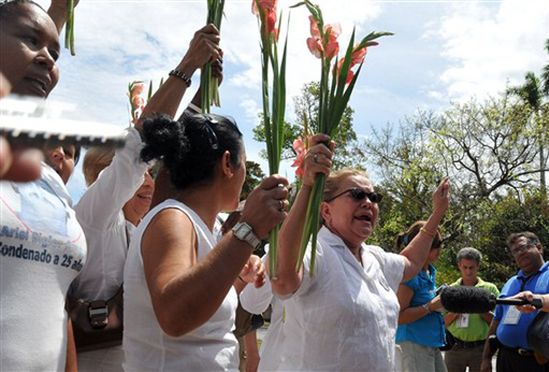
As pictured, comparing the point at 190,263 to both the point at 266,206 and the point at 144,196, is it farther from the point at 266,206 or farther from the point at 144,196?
the point at 144,196

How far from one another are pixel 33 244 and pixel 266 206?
0.61m

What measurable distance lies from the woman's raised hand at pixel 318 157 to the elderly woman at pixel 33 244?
907 millimetres

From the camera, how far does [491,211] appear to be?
26031 millimetres

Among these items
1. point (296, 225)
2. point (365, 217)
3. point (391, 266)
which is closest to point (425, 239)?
point (391, 266)

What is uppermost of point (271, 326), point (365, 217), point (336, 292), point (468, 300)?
point (365, 217)

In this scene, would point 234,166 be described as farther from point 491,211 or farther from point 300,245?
point 491,211

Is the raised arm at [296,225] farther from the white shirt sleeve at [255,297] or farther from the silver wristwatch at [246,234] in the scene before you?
the silver wristwatch at [246,234]

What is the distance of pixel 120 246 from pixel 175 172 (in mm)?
351

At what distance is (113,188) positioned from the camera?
6.48ft

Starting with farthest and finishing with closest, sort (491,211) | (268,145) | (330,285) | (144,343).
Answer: (491,211)
(330,285)
(268,145)
(144,343)

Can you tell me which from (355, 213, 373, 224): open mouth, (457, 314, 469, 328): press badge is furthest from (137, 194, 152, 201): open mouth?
(457, 314, 469, 328): press badge

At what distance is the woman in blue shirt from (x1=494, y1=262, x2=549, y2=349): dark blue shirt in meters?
0.67

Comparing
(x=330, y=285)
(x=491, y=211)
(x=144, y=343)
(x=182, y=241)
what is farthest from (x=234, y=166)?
(x=491, y=211)

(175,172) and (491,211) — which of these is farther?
(491,211)
